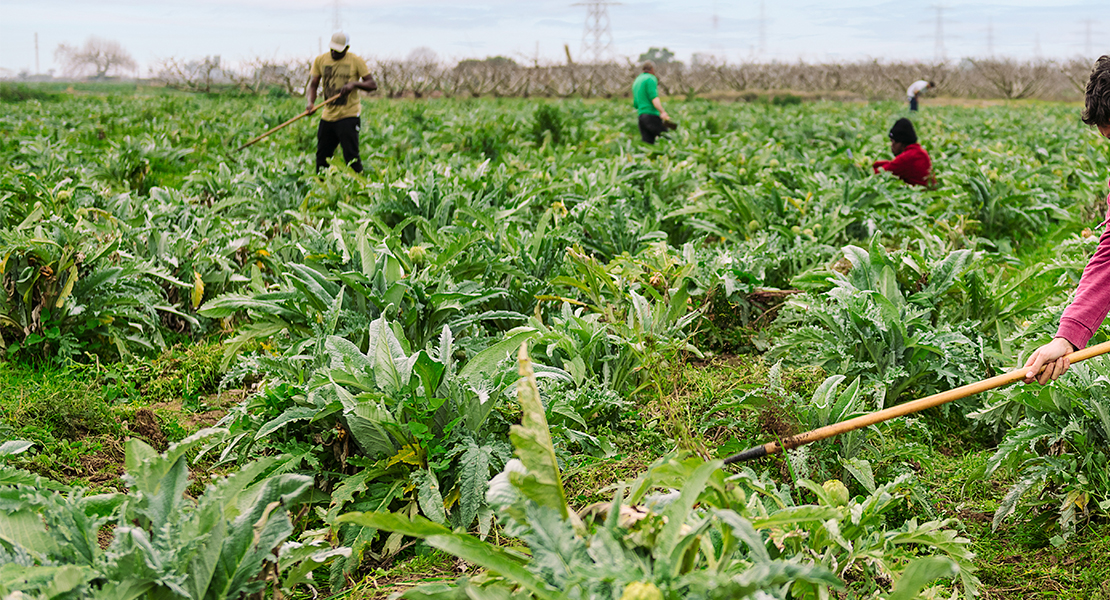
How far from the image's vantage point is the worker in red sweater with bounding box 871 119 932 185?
7980mm

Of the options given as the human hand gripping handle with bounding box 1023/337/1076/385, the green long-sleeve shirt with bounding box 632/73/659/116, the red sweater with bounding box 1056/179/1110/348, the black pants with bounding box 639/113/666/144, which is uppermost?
the green long-sleeve shirt with bounding box 632/73/659/116

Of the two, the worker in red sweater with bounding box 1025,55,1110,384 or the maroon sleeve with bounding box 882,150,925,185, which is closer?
the worker in red sweater with bounding box 1025,55,1110,384

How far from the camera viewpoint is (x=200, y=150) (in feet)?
33.8

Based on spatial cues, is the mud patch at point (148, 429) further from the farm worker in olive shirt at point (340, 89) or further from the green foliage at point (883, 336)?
the farm worker in olive shirt at point (340, 89)

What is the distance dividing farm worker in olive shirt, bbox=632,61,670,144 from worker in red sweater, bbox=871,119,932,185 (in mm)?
4448

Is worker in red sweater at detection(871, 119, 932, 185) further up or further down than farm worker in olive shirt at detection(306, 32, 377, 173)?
further down

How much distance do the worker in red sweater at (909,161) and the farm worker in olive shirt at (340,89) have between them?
5.39 meters

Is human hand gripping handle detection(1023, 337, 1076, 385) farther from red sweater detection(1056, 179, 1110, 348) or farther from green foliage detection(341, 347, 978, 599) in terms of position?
green foliage detection(341, 347, 978, 599)

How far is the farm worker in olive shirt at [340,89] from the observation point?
858cm

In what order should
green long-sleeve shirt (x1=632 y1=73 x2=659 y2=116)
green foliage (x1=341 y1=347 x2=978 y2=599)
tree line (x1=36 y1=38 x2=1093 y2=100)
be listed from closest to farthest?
green foliage (x1=341 y1=347 x2=978 y2=599) < green long-sleeve shirt (x1=632 y1=73 x2=659 y2=116) < tree line (x1=36 y1=38 x2=1093 y2=100)

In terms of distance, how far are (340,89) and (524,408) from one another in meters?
7.51

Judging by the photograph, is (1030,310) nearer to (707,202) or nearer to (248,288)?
(707,202)

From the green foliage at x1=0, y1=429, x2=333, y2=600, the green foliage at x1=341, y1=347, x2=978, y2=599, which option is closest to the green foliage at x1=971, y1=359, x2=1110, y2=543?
the green foliage at x1=341, y1=347, x2=978, y2=599


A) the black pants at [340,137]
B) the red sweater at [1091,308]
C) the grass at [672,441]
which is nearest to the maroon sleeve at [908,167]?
the grass at [672,441]
